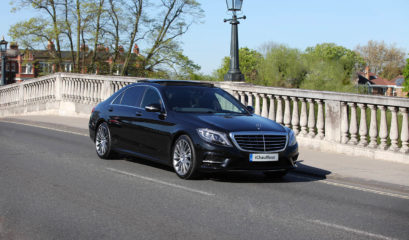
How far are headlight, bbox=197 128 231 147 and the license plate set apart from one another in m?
0.41

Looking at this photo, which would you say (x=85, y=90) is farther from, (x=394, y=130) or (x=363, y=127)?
(x=394, y=130)

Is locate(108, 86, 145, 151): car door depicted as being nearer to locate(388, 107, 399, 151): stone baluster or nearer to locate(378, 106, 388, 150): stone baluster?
locate(378, 106, 388, 150): stone baluster

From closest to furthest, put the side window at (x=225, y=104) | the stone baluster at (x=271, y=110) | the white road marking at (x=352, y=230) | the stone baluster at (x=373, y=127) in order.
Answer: the white road marking at (x=352, y=230) < the side window at (x=225, y=104) < the stone baluster at (x=373, y=127) < the stone baluster at (x=271, y=110)

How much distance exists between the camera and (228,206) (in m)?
6.98

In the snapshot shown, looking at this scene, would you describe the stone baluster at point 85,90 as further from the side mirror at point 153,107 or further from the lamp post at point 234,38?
the side mirror at point 153,107

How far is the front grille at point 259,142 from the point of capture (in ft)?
27.9

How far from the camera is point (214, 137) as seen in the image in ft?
27.8

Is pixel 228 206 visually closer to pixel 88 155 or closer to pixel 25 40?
pixel 88 155

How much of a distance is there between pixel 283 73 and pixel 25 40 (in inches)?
1655

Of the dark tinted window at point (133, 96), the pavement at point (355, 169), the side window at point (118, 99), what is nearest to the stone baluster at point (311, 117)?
the pavement at point (355, 169)

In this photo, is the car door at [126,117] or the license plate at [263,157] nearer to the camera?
→ the license plate at [263,157]

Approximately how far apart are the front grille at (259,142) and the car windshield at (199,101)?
1.25 metres

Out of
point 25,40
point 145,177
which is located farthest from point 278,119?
point 25,40

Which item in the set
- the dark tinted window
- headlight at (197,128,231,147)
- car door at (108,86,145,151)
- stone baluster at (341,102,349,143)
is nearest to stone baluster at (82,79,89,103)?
car door at (108,86,145,151)
